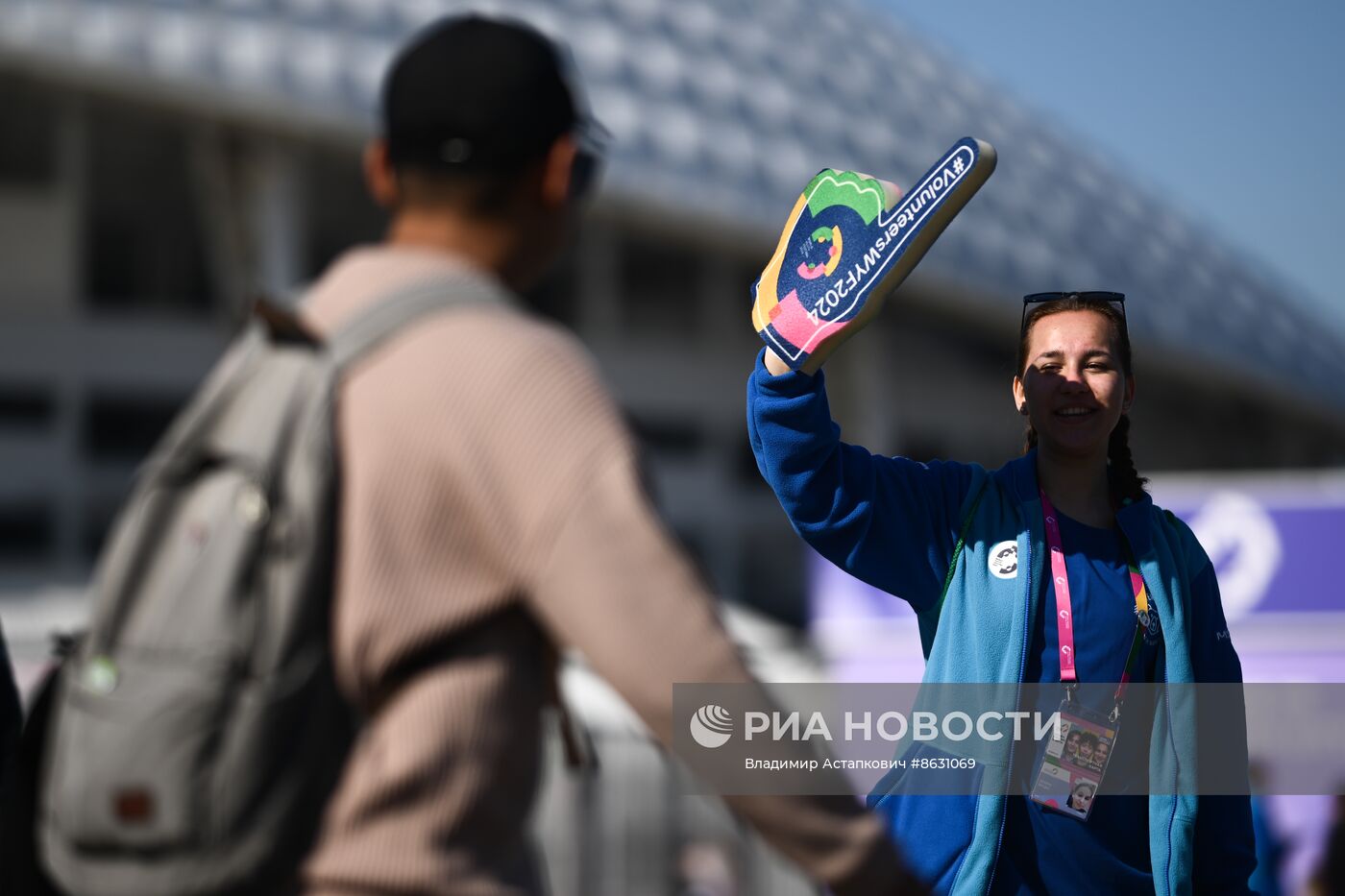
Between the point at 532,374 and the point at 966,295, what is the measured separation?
2335 centimetres

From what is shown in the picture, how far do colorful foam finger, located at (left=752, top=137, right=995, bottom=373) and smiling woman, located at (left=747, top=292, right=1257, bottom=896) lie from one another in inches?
2.4

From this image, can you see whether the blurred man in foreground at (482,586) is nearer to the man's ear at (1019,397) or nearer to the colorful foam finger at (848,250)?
the colorful foam finger at (848,250)

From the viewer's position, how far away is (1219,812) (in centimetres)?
216

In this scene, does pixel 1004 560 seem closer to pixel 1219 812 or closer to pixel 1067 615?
pixel 1067 615

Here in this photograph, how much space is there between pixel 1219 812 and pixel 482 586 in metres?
1.27

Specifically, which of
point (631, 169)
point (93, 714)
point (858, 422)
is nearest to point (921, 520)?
point (93, 714)

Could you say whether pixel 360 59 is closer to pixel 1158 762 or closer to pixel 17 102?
pixel 17 102

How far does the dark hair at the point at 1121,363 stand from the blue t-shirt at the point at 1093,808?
0.59 ft

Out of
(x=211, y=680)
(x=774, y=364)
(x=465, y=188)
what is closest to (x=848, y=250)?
(x=774, y=364)

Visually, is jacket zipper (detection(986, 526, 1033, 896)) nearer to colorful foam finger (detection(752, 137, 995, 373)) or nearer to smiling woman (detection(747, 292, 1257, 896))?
smiling woman (detection(747, 292, 1257, 896))

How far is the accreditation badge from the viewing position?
2.11 meters

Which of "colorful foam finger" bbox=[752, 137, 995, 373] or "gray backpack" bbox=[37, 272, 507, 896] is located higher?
"colorful foam finger" bbox=[752, 137, 995, 373]

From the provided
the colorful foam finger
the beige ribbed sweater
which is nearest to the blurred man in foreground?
the beige ribbed sweater

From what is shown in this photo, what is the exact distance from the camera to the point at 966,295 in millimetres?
24141
